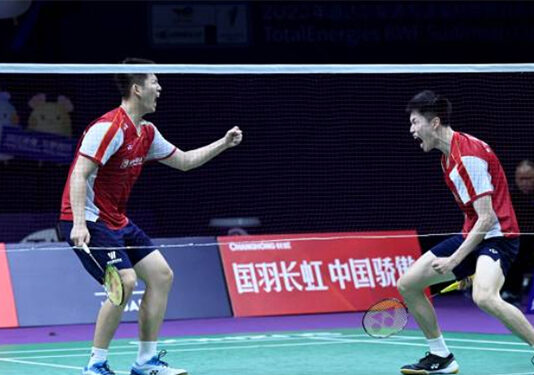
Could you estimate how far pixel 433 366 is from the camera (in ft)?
30.0

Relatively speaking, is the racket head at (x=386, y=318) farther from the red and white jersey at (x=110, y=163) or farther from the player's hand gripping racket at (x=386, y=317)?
the red and white jersey at (x=110, y=163)

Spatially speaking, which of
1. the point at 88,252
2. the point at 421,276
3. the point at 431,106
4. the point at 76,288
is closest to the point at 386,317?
the point at 421,276

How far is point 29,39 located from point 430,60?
209 inches

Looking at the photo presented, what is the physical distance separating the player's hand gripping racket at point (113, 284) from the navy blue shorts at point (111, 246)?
127 millimetres

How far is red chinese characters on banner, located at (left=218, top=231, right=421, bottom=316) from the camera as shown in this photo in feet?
46.7

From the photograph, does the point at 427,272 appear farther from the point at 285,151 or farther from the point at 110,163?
the point at 285,151

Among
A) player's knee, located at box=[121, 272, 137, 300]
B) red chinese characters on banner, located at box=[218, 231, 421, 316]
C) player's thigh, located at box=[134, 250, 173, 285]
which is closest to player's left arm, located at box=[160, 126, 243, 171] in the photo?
player's thigh, located at box=[134, 250, 173, 285]

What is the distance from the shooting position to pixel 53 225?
1571 centimetres

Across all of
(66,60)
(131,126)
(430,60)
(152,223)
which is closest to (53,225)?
(152,223)

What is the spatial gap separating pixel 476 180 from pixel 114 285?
7.91ft

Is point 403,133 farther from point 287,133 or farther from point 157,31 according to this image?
point 157,31

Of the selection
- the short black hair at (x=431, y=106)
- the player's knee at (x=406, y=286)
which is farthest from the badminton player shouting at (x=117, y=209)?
the player's knee at (x=406, y=286)

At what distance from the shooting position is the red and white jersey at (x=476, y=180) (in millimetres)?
8750

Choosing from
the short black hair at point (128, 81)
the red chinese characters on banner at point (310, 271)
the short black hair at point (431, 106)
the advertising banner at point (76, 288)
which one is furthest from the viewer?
the red chinese characters on banner at point (310, 271)
